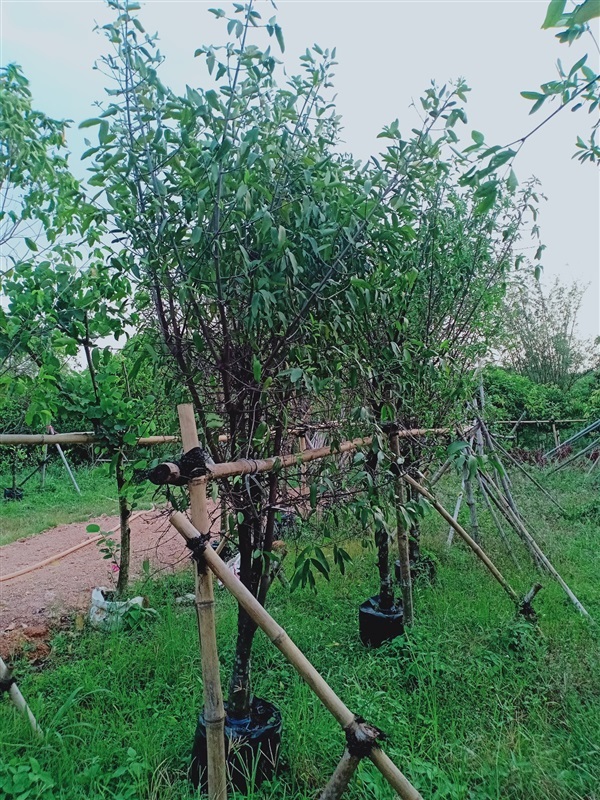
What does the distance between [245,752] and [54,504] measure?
6720mm

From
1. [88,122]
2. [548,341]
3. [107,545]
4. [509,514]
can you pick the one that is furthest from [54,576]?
[548,341]

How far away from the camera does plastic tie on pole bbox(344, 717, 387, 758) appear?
146 centimetres

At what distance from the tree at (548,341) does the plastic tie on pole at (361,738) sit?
1171 cm

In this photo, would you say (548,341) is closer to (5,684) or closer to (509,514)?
(509,514)

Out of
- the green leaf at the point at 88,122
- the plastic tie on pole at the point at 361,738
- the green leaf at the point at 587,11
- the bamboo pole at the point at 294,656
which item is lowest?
the plastic tie on pole at the point at 361,738

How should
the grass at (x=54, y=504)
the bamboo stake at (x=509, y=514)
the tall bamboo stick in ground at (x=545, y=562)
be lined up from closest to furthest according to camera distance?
the tall bamboo stick in ground at (x=545, y=562) < the bamboo stake at (x=509, y=514) < the grass at (x=54, y=504)

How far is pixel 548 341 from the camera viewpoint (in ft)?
40.6

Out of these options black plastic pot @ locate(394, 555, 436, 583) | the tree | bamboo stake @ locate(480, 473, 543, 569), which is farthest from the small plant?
the tree

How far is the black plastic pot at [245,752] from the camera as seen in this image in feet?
6.00

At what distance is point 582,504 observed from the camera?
6.35 m

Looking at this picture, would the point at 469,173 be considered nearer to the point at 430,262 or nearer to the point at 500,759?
the point at 500,759

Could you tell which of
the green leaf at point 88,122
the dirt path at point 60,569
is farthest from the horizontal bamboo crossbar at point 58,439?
the green leaf at point 88,122

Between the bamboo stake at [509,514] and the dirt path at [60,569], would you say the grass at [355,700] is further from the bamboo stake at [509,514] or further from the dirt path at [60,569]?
the dirt path at [60,569]

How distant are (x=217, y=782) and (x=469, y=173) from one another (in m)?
1.82
